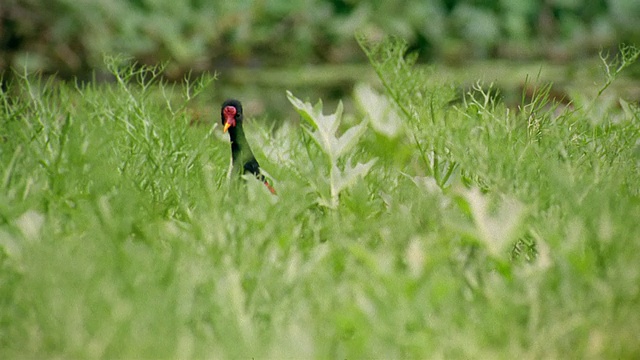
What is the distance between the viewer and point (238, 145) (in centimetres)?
114

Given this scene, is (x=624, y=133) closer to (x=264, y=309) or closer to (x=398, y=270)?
(x=398, y=270)

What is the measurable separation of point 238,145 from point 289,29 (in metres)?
3.70

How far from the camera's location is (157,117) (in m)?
1.27

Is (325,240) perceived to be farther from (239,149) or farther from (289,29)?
(289,29)

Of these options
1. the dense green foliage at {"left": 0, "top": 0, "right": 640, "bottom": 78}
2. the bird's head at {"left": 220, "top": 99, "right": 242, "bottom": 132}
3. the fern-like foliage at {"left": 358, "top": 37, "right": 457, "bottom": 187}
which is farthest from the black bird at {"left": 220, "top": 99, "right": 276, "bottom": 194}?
the dense green foliage at {"left": 0, "top": 0, "right": 640, "bottom": 78}

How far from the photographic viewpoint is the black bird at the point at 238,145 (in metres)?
1.12

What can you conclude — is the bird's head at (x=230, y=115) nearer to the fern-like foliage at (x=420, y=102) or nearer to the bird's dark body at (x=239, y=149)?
the bird's dark body at (x=239, y=149)

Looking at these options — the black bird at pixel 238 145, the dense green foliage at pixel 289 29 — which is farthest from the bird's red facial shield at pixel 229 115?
the dense green foliage at pixel 289 29

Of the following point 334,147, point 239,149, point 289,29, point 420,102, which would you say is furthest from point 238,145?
point 289,29

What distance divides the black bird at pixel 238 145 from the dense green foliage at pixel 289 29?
2944 mm

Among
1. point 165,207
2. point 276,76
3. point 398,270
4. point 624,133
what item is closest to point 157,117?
point 165,207

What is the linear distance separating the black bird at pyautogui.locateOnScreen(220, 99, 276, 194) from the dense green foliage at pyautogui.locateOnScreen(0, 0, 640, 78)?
2944 mm

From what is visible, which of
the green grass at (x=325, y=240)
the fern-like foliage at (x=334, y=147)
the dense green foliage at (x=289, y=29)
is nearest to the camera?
the green grass at (x=325, y=240)

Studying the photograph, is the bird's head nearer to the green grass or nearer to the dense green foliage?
the green grass
